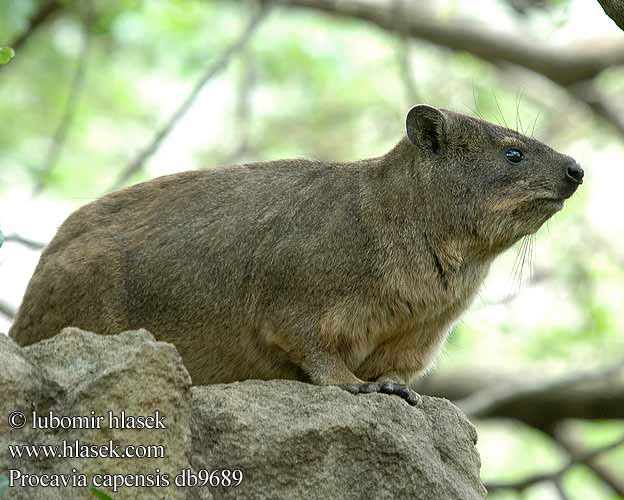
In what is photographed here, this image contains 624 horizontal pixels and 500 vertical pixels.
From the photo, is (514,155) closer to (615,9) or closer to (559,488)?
(615,9)

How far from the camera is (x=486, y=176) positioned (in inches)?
274

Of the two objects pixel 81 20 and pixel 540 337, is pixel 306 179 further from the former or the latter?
pixel 540 337

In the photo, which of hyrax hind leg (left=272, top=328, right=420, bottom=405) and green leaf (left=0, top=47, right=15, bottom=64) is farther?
hyrax hind leg (left=272, top=328, right=420, bottom=405)

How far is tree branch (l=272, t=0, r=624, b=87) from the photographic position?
1370 cm

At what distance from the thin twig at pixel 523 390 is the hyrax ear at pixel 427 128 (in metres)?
5.40

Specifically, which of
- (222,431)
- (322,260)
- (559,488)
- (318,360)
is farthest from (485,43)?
(222,431)

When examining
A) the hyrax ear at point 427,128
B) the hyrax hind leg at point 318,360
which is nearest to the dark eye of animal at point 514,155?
the hyrax ear at point 427,128

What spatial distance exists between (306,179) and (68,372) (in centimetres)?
257

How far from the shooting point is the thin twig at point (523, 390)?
1218 centimetres

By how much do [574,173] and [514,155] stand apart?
369 millimetres

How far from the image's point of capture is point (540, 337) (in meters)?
15.4

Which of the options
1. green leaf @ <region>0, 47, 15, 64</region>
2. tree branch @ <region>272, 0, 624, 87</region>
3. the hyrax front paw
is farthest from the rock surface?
tree branch @ <region>272, 0, 624, 87</region>

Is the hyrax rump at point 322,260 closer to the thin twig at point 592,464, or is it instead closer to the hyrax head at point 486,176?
the hyrax head at point 486,176

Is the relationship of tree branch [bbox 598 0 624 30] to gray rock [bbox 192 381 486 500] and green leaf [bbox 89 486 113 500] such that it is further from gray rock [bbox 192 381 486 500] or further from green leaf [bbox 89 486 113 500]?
green leaf [bbox 89 486 113 500]
